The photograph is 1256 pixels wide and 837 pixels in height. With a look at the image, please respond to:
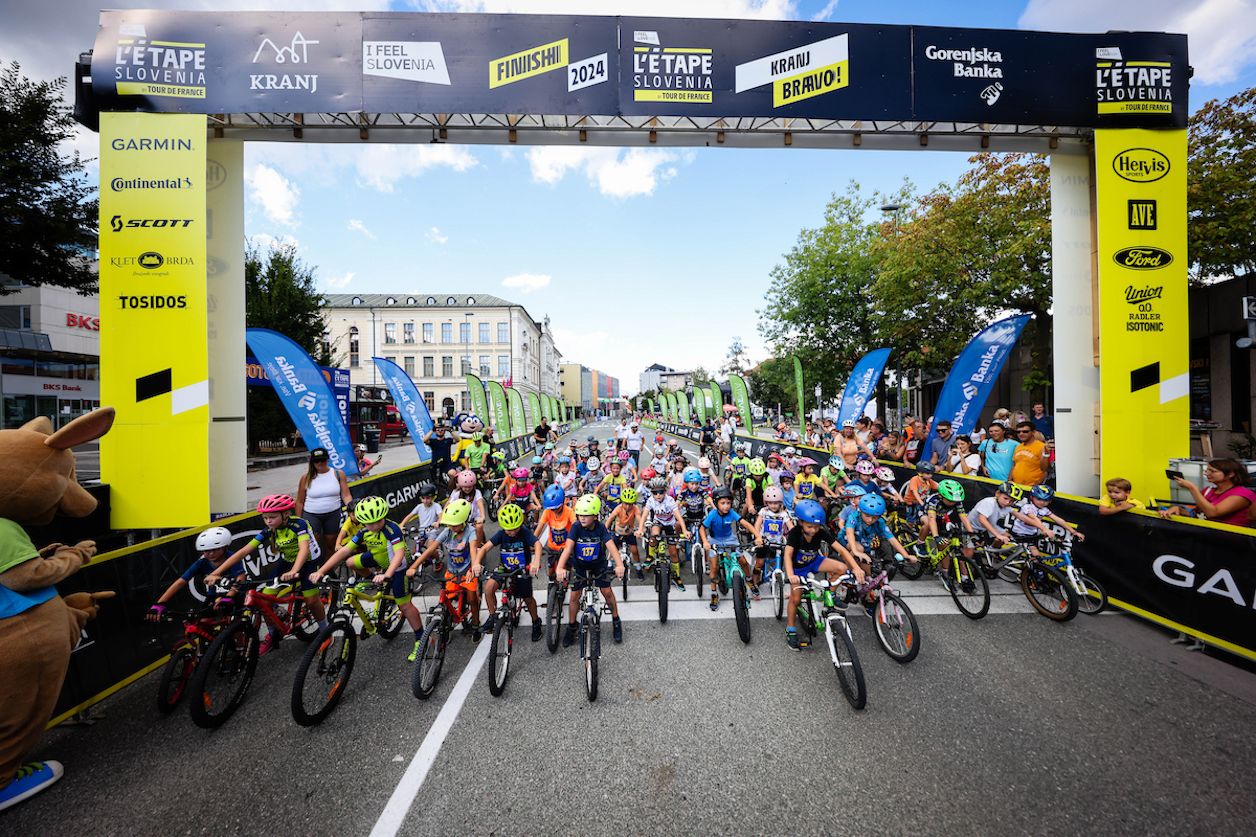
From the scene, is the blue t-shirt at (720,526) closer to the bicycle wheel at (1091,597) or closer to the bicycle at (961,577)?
the bicycle at (961,577)

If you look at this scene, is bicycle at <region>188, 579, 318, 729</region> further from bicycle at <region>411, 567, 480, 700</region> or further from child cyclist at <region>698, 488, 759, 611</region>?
child cyclist at <region>698, 488, 759, 611</region>

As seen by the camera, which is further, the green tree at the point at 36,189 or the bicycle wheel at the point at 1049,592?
A: the green tree at the point at 36,189

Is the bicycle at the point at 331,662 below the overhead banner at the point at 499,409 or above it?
below

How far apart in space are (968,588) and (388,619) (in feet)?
23.5

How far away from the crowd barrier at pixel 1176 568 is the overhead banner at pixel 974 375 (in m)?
3.11

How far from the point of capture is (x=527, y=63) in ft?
24.1

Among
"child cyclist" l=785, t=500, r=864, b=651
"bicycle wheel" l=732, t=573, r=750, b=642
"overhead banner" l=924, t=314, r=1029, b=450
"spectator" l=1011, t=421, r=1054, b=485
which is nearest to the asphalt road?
"bicycle wheel" l=732, t=573, r=750, b=642

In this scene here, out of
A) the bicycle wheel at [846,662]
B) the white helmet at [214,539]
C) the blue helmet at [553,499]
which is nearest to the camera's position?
the bicycle wheel at [846,662]

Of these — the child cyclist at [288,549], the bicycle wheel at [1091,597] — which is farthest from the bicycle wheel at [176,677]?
the bicycle wheel at [1091,597]

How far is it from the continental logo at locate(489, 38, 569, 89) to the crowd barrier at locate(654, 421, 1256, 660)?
10006 mm

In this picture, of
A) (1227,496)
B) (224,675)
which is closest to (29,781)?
(224,675)

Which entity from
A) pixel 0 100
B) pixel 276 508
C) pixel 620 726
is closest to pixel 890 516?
pixel 620 726

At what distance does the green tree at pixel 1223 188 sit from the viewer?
11.1m

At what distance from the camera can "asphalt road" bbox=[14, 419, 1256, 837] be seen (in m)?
3.03
